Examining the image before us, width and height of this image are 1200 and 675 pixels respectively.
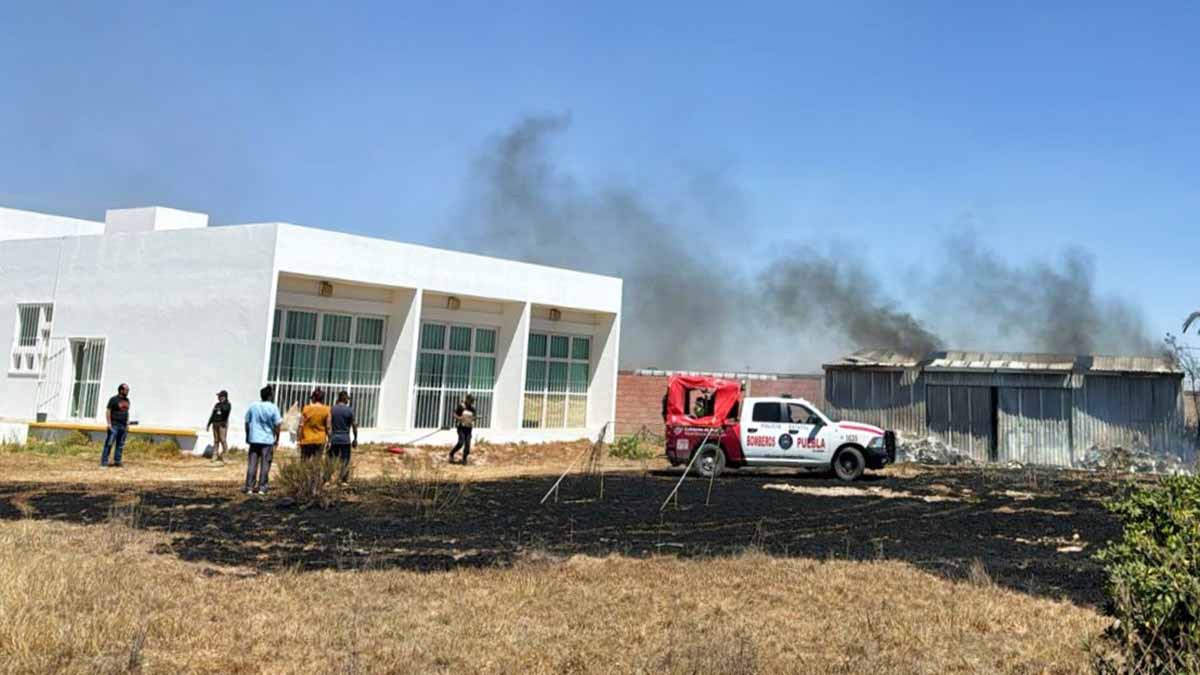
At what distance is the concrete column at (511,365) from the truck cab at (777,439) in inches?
315

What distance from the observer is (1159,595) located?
4633 mm

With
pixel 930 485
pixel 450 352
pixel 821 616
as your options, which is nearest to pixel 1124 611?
pixel 821 616

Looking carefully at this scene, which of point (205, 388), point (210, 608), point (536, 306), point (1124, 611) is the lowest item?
point (210, 608)

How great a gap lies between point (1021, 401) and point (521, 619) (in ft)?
79.9

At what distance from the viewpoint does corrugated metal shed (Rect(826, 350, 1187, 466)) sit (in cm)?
2616

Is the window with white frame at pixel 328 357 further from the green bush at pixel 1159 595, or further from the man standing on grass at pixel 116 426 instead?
the green bush at pixel 1159 595

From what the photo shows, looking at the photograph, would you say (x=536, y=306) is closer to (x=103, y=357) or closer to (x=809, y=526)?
(x=103, y=357)

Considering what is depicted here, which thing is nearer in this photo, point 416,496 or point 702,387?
point 416,496

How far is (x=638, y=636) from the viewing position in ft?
21.3

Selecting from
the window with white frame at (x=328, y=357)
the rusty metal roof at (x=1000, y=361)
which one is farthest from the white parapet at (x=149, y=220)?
the rusty metal roof at (x=1000, y=361)

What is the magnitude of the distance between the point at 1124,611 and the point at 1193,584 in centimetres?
36

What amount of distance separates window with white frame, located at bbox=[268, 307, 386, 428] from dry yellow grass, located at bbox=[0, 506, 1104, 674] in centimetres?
1479

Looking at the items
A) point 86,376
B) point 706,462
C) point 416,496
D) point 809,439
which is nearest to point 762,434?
point 809,439

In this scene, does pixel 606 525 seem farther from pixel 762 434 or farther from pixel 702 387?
pixel 702 387
